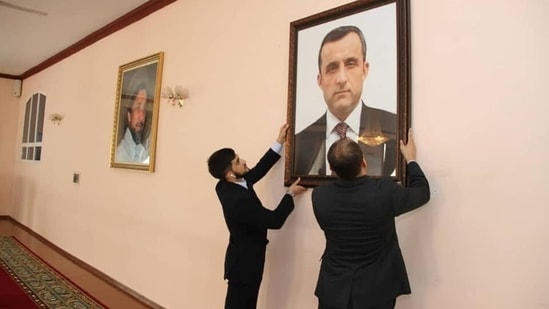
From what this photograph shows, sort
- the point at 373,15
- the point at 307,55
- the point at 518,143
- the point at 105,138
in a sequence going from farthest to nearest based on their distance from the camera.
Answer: the point at 105,138 → the point at 307,55 → the point at 373,15 → the point at 518,143

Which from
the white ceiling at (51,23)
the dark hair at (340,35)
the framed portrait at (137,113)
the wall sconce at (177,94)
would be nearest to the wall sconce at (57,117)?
the white ceiling at (51,23)

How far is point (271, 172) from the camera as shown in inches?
97.3

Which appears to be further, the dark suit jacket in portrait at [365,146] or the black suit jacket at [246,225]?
the black suit jacket at [246,225]

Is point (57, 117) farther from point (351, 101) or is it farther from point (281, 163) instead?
point (351, 101)

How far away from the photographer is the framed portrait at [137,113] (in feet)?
11.7

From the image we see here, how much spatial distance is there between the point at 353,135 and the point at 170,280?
2107 mm

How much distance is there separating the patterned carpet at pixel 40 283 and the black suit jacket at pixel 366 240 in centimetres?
264

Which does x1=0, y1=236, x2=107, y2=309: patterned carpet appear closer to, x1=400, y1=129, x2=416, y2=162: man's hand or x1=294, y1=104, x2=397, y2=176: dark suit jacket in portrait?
x1=294, y1=104, x2=397, y2=176: dark suit jacket in portrait

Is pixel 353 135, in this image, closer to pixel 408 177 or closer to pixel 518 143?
pixel 408 177

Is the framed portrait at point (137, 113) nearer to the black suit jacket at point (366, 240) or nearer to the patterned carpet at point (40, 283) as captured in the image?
the patterned carpet at point (40, 283)

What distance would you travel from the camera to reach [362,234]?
59.4 inches

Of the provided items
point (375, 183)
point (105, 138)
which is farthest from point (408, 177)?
point (105, 138)

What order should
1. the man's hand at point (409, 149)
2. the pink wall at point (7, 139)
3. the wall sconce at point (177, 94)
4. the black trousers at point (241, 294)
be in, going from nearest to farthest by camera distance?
the man's hand at point (409, 149) → the black trousers at point (241, 294) → the wall sconce at point (177, 94) → the pink wall at point (7, 139)

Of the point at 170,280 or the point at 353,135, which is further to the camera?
the point at 170,280
